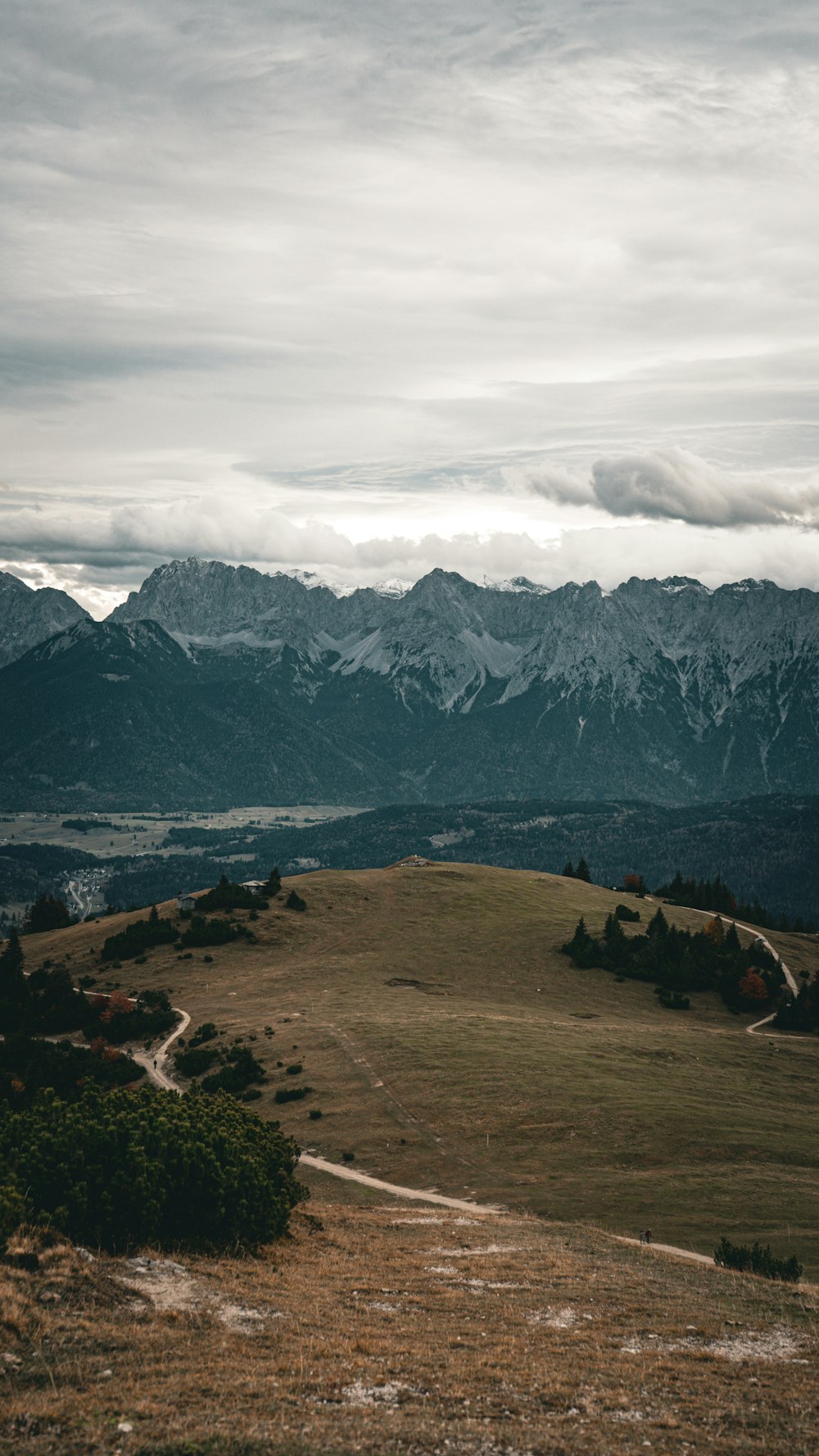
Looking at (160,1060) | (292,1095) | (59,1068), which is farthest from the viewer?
(160,1060)

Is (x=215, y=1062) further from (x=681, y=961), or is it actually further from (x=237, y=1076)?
(x=681, y=961)

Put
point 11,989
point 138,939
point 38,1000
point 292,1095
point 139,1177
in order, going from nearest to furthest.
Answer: point 139,1177
point 292,1095
point 38,1000
point 11,989
point 138,939

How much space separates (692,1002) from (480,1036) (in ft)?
174

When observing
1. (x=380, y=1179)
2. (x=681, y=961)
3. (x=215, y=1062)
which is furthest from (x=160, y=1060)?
(x=681, y=961)

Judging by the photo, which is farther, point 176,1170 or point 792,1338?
point 176,1170

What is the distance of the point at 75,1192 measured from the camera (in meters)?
37.4

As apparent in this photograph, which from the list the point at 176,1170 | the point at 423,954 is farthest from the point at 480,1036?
the point at 176,1170

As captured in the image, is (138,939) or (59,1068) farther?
(138,939)

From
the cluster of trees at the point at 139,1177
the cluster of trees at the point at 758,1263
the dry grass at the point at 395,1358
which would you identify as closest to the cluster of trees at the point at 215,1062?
the cluster of trees at the point at 139,1177

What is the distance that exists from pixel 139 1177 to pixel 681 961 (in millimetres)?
128338

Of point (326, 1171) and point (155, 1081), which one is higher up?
point (326, 1171)

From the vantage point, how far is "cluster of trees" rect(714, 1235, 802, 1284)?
46.7m

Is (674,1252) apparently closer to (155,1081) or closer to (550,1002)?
(155,1081)

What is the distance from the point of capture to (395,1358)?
29875mm
